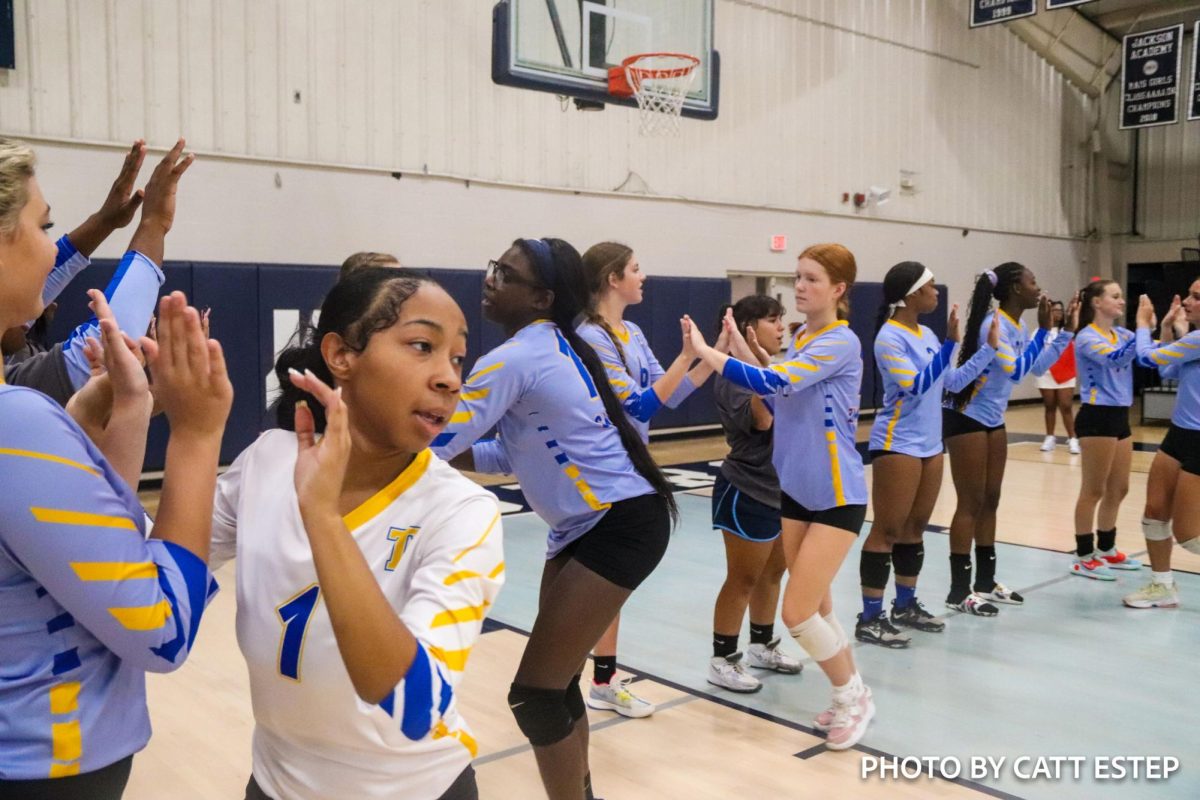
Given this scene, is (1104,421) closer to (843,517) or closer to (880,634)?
(880,634)

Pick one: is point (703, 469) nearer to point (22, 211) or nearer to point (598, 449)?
point (598, 449)

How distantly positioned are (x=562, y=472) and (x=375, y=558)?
4.85 ft

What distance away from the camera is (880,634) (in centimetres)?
498

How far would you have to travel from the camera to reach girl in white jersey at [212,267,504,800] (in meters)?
1.38

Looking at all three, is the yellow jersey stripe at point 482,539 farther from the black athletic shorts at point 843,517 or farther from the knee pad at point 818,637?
the black athletic shorts at point 843,517

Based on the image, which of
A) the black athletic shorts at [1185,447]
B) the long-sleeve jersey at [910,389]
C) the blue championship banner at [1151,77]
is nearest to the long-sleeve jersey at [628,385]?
the long-sleeve jersey at [910,389]

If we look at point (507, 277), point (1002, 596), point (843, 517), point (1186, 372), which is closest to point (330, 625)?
point (507, 277)

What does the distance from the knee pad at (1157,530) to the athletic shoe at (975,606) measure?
95 centimetres

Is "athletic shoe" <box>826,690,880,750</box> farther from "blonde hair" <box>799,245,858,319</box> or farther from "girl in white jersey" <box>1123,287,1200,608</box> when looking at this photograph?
"girl in white jersey" <box>1123,287,1200,608</box>

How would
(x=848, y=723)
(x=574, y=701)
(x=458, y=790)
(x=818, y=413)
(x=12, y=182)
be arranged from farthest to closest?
(x=818, y=413)
(x=848, y=723)
(x=574, y=701)
(x=458, y=790)
(x=12, y=182)

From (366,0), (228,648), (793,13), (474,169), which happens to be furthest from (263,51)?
(793,13)

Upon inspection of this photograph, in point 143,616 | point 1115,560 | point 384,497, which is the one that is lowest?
point 1115,560

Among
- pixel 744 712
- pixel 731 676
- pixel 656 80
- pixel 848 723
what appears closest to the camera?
pixel 848 723

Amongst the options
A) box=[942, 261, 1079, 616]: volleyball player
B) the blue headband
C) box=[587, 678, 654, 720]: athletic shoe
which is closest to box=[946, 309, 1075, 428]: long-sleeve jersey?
box=[942, 261, 1079, 616]: volleyball player
